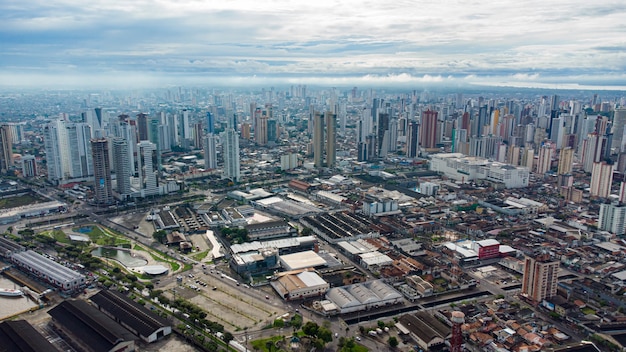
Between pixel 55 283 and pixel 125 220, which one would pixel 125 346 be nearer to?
pixel 55 283

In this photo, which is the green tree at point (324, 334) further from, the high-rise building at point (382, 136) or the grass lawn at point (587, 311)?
the high-rise building at point (382, 136)

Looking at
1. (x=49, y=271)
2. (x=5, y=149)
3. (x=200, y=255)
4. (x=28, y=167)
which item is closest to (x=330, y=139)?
(x=200, y=255)

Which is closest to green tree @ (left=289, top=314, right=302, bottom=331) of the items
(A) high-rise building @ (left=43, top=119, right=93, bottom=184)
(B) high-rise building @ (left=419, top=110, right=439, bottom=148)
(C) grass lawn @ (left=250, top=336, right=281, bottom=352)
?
(C) grass lawn @ (left=250, top=336, right=281, bottom=352)

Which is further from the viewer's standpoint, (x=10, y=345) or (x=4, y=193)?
(x=4, y=193)

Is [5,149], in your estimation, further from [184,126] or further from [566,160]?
[566,160]

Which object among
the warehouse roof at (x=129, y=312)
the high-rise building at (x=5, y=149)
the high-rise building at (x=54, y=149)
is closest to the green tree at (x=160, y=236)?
the warehouse roof at (x=129, y=312)

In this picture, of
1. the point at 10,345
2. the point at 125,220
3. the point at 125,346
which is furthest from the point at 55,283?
the point at 125,220
